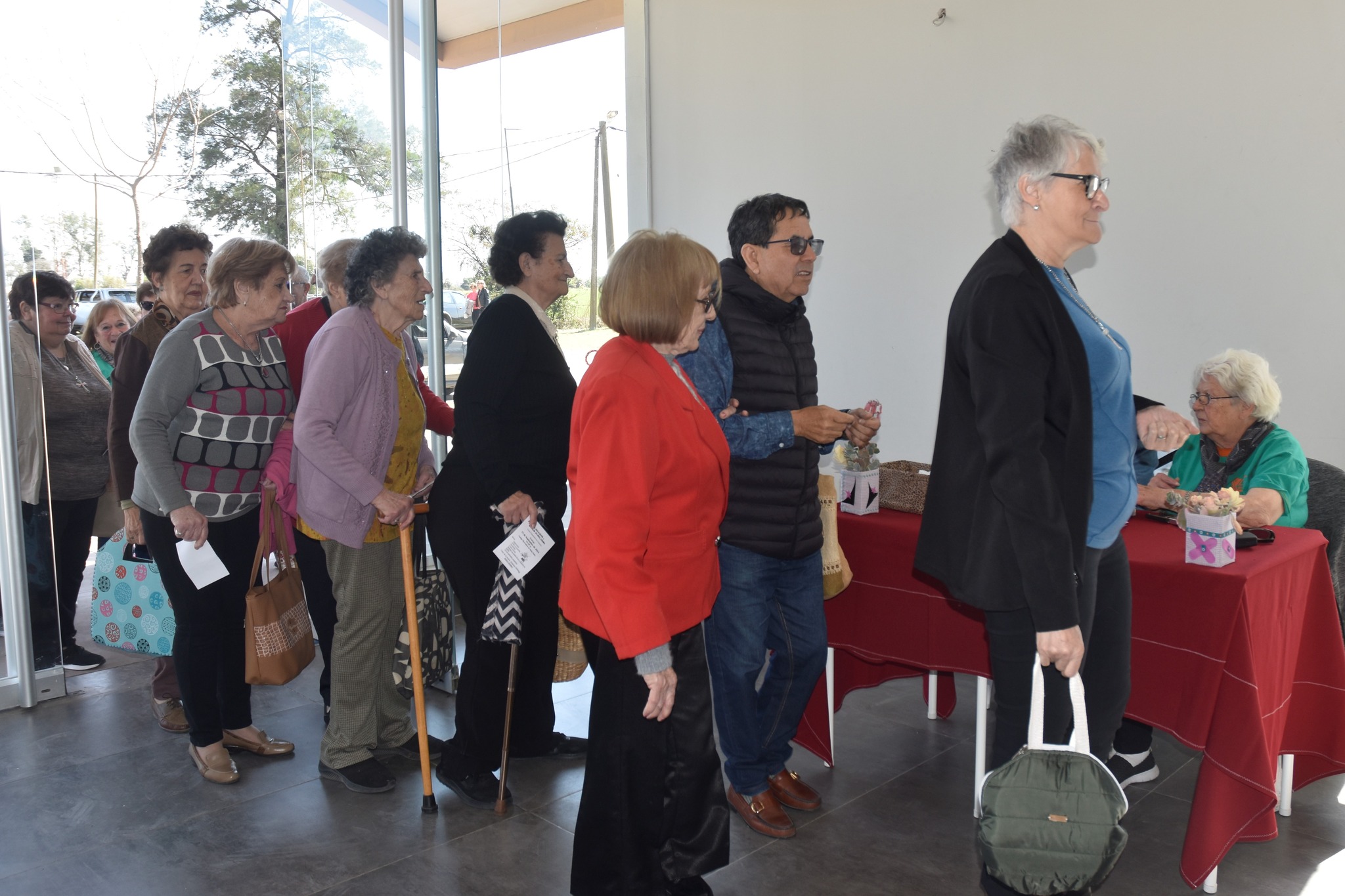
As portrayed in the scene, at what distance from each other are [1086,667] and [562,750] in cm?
178

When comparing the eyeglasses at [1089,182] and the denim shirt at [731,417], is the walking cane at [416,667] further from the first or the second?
the eyeglasses at [1089,182]

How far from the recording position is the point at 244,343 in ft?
9.43

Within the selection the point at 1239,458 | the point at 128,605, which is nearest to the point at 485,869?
the point at 128,605

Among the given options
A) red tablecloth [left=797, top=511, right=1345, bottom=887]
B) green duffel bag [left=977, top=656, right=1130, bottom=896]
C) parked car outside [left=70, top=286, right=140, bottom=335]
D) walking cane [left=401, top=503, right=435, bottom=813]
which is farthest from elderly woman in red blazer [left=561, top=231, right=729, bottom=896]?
parked car outside [left=70, top=286, right=140, bottom=335]

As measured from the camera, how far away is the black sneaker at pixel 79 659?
160 inches

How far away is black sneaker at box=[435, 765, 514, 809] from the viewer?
2.82 metres

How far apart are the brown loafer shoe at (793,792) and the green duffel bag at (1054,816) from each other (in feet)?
3.68

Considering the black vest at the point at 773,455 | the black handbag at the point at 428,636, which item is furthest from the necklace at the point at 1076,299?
the black handbag at the point at 428,636

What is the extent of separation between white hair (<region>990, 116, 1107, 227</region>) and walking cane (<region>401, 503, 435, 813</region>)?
1.79 meters

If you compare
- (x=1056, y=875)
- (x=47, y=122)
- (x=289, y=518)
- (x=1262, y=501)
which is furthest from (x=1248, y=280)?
(x=47, y=122)

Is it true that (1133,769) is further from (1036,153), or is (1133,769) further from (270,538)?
(270,538)

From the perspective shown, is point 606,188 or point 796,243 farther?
point 606,188

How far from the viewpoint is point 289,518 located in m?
3.08

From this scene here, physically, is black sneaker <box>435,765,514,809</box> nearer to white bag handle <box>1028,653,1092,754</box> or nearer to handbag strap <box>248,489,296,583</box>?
handbag strap <box>248,489,296,583</box>
